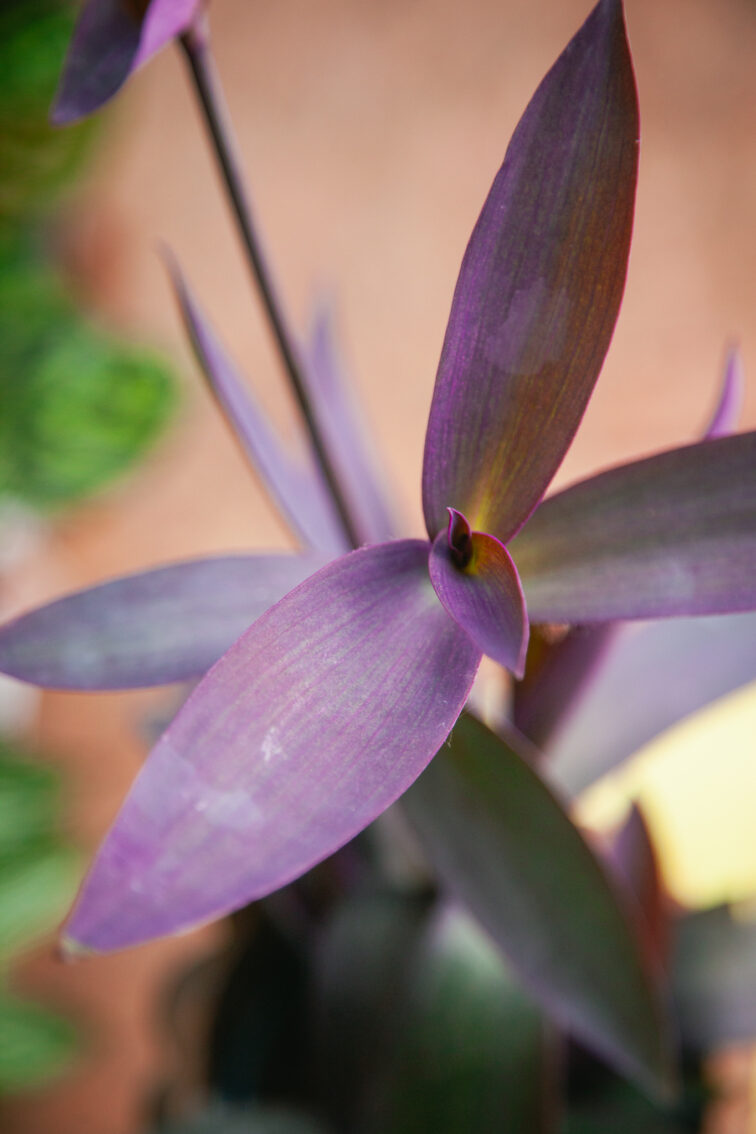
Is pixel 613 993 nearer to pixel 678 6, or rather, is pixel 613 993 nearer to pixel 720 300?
pixel 720 300

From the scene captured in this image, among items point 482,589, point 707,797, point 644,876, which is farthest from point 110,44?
point 707,797

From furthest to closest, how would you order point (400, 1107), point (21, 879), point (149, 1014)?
point (149, 1014)
point (21, 879)
point (400, 1107)

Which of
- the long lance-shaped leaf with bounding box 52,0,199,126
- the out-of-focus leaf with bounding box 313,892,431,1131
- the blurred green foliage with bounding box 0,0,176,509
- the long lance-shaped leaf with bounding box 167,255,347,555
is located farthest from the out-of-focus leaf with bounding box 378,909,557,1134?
the blurred green foliage with bounding box 0,0,176,509

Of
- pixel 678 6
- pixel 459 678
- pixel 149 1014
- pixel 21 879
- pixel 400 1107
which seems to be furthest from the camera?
pixel 678 6

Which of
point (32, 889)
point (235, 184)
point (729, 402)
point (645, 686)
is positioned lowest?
point (32, 889)

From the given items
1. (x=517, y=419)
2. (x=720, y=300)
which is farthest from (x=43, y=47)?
(x=517, y=419)

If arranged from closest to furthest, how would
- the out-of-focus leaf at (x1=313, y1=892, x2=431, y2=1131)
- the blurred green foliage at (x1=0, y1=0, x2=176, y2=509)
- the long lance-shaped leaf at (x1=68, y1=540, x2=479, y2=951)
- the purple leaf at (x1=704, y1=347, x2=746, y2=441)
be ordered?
the long lance-shaped leaf at (x1=68, y1=540, x2=479, y2=951) < the purple leaf at (x1=704, y1=347, x2=746, y2=441) < the out-of-focus leaf at (x1=313, y1=892, x2=431, y2=1131) < the blurred green foliage at (x1=0, y1=0, x2=176, y2=509)

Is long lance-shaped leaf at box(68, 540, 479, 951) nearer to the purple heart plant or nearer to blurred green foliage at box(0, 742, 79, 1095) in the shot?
the purple heart plant

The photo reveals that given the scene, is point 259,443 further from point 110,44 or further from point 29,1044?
point 29,1044
